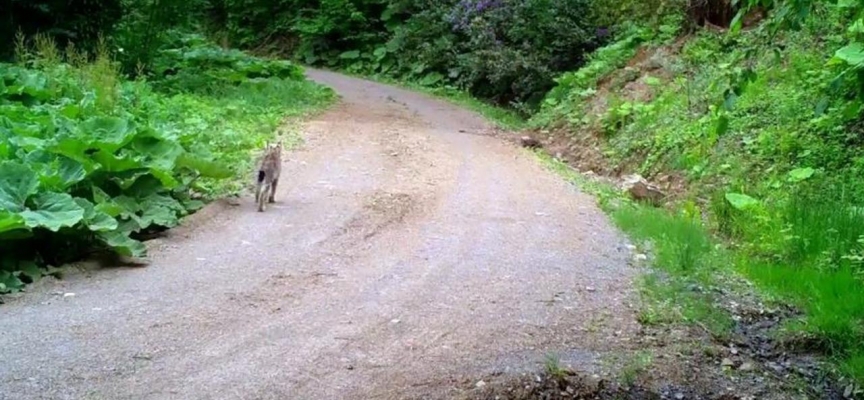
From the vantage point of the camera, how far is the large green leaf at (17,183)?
7023 millimetres

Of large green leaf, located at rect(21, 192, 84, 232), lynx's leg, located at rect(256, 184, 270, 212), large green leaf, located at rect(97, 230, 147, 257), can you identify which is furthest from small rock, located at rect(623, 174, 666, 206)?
large green leaf, located at rect(21, 192, 84, 232)

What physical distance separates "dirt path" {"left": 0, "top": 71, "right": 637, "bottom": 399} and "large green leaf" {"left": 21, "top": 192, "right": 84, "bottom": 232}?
45 centimetres

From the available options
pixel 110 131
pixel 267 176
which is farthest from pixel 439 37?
pixel 110 131

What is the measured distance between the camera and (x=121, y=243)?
7.49 m

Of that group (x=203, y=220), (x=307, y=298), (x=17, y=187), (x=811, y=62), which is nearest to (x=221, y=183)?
(x=203, y=220)

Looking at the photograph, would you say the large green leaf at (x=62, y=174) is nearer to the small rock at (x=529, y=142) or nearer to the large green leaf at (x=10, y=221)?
the large green leaf at (x=10, y=221)

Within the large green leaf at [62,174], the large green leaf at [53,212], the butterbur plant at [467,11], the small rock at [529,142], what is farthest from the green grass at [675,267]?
the butterbur plant at [467,11]

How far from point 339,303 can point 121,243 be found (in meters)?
2.06

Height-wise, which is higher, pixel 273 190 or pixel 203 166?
pixel 203 166

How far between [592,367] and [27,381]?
3.08 meters

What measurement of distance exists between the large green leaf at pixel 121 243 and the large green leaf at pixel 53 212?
0.35 m

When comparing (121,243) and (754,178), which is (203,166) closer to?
(121,243)

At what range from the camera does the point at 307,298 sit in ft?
21.8

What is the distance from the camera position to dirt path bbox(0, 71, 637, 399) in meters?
5.18
